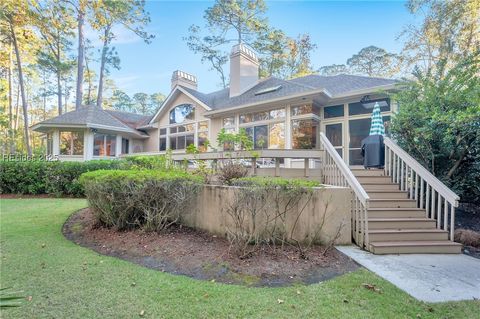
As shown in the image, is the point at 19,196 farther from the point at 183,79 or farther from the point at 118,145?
the point at 183,79

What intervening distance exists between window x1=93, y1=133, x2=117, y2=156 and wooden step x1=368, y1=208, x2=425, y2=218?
51.6ft

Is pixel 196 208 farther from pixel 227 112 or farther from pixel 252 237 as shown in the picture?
pixel 227 112

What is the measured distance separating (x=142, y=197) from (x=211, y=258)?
1892 millimetres

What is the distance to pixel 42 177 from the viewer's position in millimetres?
10820

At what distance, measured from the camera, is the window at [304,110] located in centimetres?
1089

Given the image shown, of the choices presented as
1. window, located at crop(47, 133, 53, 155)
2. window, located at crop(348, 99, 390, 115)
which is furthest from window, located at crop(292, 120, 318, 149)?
window, located at crop(47, 133, 53, 155)

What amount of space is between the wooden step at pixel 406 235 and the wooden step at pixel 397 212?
0.49 meters

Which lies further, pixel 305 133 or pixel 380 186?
pixel 305 133

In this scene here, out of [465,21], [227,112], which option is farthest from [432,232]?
[465,21]

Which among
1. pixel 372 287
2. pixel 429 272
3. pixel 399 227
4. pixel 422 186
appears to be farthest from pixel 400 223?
pixel 372 287

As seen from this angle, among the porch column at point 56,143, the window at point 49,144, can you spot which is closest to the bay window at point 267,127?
the porch column at point 56,143

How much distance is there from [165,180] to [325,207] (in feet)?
9.94

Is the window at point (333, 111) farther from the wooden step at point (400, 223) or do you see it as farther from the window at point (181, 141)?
the window at point (181, 141)

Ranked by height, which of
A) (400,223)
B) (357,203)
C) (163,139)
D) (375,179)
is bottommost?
(400,223)
